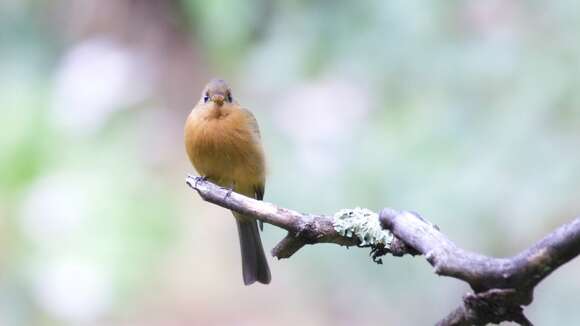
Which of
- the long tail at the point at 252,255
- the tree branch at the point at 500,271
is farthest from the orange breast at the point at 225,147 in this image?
the tree branch at the point at 500,271

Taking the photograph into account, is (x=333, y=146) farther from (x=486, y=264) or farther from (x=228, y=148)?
(x=486, y=264)

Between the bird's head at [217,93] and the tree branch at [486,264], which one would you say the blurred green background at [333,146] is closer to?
the bird's head at [217,93]

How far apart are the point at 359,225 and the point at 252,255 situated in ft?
4.75

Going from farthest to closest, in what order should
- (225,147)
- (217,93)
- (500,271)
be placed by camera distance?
(217,93)
(225,147)
(500,271)

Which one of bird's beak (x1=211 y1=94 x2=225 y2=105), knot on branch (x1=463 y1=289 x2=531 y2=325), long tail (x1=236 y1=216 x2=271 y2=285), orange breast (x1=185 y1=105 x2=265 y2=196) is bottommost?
knot on branch (x1=463 y1=289 x2=531 y2=325)

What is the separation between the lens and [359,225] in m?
2.26

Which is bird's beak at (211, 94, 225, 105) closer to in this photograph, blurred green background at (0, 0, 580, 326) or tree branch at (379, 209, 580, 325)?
blurred green background at (0, 0, 580, 326)

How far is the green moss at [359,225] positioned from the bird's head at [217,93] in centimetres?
147

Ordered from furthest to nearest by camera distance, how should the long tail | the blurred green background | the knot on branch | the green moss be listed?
the blurred green background
the long tail
the green moss
the knot on branch

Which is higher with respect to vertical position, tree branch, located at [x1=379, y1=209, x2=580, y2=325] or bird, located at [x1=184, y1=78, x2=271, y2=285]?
bird, located at [x1=184, y1=78, x2=271, y2=285]

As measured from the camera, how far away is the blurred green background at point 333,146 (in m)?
4.02

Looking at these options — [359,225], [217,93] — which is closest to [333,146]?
[217,93]

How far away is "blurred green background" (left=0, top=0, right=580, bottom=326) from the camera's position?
4020 millimetres

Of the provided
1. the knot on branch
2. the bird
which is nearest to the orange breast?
the bird
